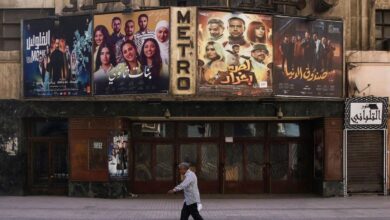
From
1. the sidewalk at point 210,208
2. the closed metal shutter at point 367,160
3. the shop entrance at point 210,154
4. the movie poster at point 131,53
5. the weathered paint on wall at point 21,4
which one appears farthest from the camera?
the shop entrance at point 210,154

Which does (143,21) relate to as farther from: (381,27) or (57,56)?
(381,27)

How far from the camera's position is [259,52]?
19812mm

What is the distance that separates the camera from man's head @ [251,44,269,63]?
19.8m

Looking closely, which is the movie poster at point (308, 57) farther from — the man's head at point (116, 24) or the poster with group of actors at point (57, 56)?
the poster with group of actors at point (57, 56)

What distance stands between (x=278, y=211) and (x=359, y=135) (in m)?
5.66

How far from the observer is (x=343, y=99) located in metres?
21.1

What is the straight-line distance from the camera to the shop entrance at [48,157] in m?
22.0

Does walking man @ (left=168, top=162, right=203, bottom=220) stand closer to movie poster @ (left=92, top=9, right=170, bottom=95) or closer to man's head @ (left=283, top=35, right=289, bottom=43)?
movie poster @ (left=92, top=9, right=170, bottom=95)

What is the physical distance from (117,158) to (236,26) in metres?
6.16

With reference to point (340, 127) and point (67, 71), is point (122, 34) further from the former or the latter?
point (340, 127)

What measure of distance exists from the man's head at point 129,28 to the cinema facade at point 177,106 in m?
0.09

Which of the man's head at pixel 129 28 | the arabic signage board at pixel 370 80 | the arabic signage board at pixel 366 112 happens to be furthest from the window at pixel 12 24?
the arabic signage board at pixel 366 112

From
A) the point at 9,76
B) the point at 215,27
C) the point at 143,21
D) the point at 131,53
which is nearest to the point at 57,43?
the point at 9,76

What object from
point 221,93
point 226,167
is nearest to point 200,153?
point 226,167
